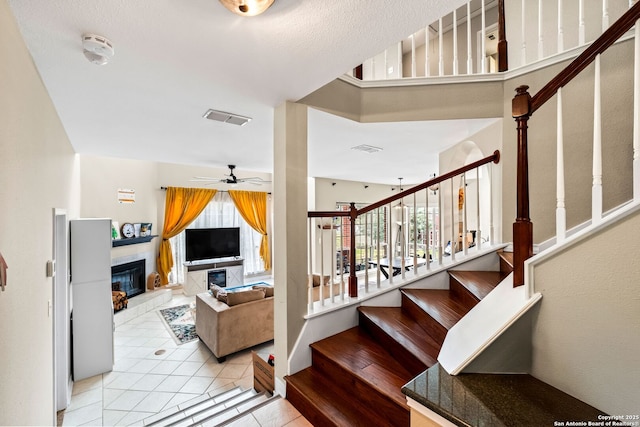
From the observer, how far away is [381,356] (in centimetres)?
202

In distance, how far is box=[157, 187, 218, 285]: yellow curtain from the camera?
6.20m

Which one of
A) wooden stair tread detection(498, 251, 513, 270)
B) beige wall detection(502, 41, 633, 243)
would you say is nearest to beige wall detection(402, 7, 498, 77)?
beige wall detection(502, 41, 633, 243)

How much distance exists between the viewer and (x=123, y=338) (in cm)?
418

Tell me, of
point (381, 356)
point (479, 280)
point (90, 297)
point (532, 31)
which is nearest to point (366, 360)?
point (381, 356)

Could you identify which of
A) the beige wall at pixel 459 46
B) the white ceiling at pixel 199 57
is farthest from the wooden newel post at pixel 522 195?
the beige wall at pixel 459 46

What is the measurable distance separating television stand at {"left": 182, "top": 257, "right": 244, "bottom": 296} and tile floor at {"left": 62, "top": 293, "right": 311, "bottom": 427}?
6.14 ft

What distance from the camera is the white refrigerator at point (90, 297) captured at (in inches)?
122

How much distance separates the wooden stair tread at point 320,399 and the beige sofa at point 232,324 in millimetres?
1688

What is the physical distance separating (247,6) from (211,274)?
6252mm

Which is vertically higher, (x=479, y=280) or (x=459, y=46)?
(x=459, y=46)

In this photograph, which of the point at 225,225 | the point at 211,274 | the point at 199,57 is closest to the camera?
the point at 199,57

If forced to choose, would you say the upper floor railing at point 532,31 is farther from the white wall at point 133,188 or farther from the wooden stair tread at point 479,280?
the white wall at point 133,188

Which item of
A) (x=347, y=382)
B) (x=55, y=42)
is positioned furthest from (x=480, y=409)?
(x=55, y=42)

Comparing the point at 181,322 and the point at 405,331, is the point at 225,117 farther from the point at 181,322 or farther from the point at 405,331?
the point at 181,322
